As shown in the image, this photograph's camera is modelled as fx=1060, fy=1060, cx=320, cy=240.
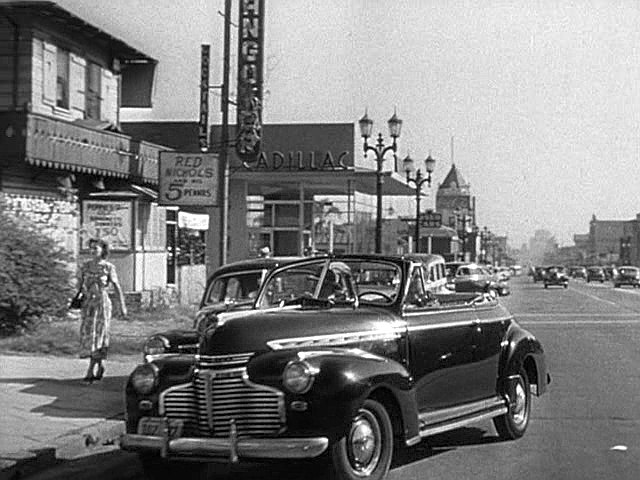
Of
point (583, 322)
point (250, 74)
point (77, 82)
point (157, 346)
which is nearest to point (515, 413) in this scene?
point (157, 346)

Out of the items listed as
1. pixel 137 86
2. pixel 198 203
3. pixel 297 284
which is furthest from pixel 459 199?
pixel 297 284

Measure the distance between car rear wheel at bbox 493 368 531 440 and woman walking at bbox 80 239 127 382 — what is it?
5.42 m

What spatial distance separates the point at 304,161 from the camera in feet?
121

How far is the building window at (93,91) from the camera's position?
26219 millimetres

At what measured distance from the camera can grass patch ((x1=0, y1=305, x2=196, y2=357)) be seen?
655 inches

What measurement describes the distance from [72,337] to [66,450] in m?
8.22

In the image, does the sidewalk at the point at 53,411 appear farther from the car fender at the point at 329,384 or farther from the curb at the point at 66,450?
the car fender at the point at 329,384

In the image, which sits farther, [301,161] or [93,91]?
[301,161]

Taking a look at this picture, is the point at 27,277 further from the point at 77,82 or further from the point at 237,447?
the point at 237,447

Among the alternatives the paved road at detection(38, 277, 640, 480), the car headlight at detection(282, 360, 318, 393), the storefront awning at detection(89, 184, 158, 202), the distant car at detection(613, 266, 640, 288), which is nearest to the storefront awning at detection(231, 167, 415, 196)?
the storefront awning at detection(89, 184, 158, 202)

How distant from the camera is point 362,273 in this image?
10109 mm

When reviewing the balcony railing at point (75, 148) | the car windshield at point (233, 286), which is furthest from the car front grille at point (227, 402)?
the balcony railing at point (75, 148)

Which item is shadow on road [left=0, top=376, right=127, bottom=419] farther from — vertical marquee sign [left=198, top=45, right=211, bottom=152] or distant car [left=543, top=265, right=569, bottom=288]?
distant car [left=543, top=265, right=569, bottom=288]

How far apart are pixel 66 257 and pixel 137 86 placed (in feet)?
38.9
